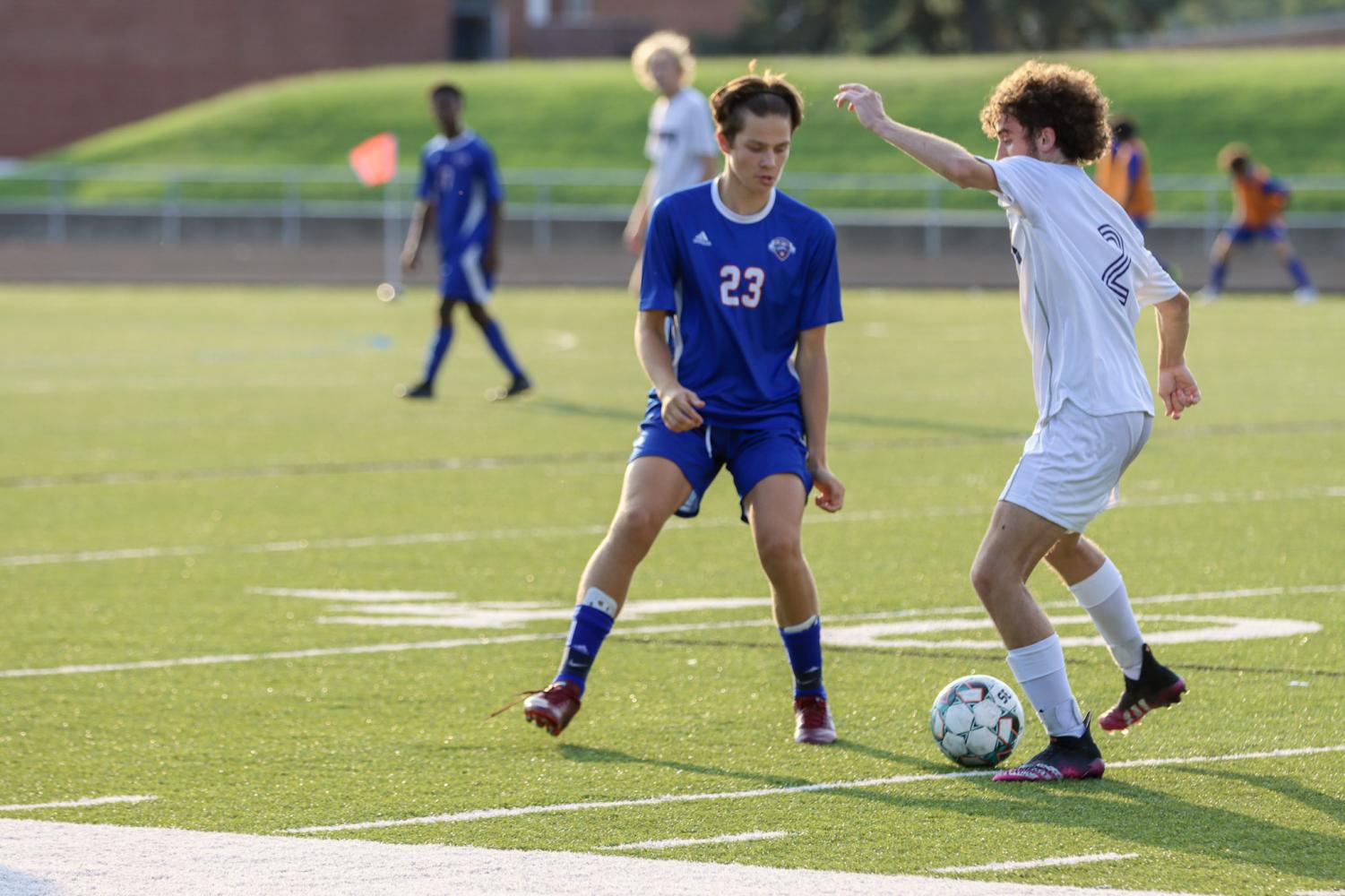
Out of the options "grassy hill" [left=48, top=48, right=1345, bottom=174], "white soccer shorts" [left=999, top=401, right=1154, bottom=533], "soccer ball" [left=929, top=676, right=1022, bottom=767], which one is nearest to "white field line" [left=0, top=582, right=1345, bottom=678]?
"soccer ball" [left=929, top=676, right=1022, bottom=767]

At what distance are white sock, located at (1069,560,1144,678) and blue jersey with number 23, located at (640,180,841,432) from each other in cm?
95

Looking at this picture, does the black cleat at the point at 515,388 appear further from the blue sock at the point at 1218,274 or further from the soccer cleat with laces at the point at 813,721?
the blue sock at the point at 1218,274

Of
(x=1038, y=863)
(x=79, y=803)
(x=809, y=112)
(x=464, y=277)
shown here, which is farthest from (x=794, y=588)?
(x=809, y=112)

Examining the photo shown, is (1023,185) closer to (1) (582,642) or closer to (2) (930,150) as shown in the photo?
(2) (930,150)

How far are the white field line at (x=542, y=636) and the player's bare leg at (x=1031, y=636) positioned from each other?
2.35 m

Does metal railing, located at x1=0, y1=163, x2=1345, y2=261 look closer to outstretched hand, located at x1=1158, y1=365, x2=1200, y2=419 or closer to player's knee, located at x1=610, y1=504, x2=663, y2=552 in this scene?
outstretched hand, located at x1=1158, y1=365, x2=1200, y2=419

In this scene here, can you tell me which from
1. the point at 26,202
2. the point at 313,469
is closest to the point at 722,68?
the point at 26,202

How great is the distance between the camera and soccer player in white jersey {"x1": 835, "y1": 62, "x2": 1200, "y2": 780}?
5.68 metres

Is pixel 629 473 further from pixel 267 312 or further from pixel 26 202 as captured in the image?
pixel 26 202

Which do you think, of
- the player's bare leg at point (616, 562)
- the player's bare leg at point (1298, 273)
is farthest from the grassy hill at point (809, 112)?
the player's bare leg at point (616, 562)

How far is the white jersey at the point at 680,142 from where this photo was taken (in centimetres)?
1599

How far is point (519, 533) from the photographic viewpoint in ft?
34.3

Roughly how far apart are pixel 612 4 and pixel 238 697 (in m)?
66.2

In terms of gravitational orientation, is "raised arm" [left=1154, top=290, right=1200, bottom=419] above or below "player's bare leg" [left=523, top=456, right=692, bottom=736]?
above
